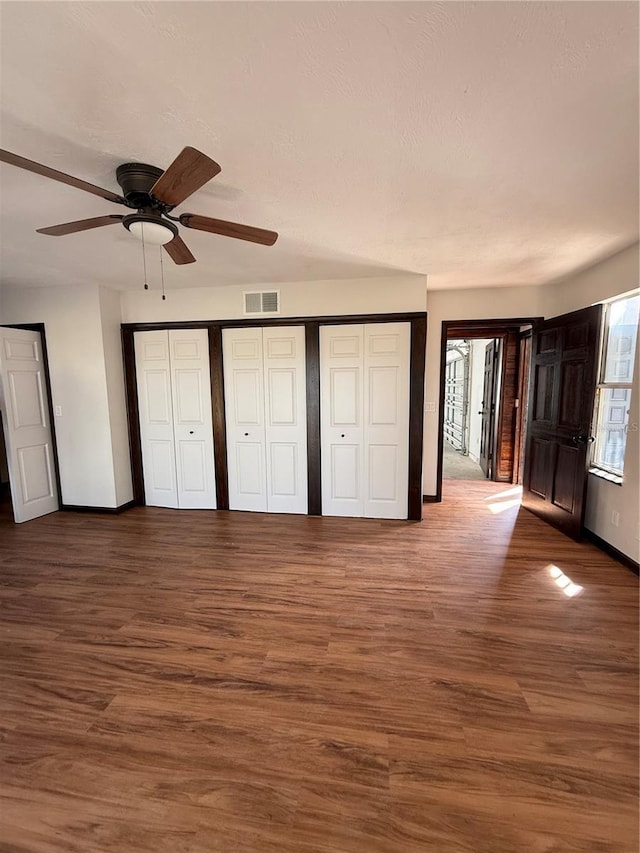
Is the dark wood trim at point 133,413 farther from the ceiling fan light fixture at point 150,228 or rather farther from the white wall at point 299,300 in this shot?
the ceiling fan light fixture at point 150,228

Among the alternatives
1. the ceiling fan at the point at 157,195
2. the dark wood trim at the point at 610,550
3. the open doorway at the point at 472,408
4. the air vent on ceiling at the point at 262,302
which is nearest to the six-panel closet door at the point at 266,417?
the air vent on ceiling at the point at 262,302

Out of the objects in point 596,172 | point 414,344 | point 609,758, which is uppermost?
point 596,172

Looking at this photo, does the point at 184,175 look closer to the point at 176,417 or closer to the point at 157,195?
the point at 157,195

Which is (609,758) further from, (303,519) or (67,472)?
(67,472)

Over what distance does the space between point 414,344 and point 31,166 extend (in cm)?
303

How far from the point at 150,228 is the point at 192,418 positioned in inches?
102

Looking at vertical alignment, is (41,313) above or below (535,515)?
above

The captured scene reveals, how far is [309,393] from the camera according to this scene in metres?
3.83

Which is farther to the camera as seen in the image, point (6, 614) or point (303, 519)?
point (303, 519)

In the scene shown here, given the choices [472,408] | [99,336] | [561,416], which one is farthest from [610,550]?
[99,336]

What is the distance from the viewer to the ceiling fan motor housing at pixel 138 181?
5.49 feet

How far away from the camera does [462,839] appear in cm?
114

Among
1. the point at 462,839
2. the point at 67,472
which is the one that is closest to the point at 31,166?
the point at 462,839

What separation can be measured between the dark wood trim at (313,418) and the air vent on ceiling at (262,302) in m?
0.41
